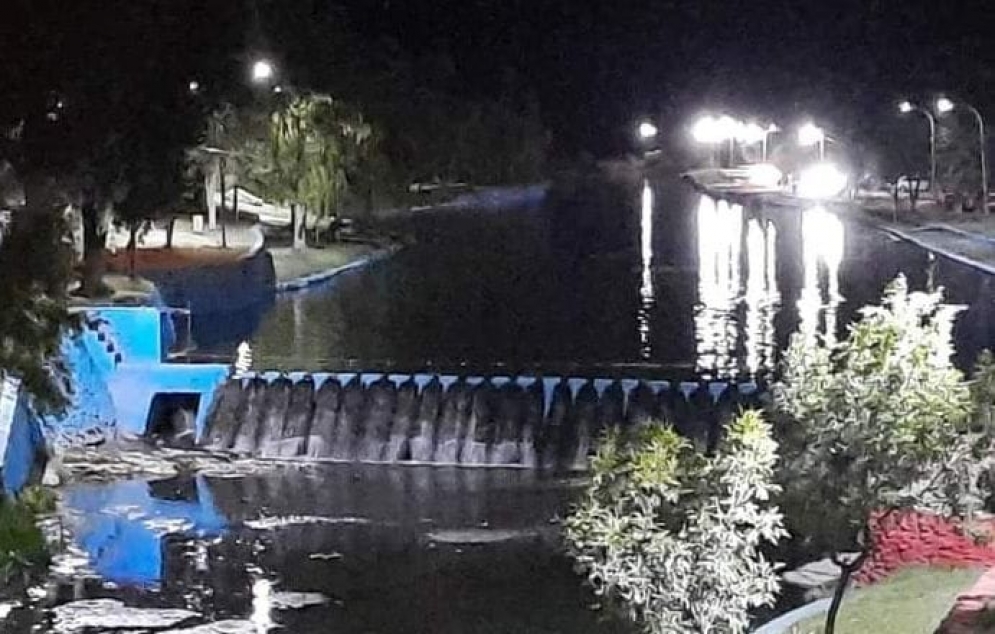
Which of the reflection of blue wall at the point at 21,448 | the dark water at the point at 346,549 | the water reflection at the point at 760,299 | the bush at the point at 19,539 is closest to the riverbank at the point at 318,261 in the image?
the water reflection at the point at 760,299

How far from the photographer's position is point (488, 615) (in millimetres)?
20469

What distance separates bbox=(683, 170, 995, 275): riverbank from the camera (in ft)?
188

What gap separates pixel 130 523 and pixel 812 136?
87028 millimetres

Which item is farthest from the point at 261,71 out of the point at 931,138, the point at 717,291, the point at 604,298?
the point at 931,138

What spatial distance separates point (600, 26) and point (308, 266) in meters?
94.7

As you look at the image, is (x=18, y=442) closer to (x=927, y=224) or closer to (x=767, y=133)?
(x=927, y=224)

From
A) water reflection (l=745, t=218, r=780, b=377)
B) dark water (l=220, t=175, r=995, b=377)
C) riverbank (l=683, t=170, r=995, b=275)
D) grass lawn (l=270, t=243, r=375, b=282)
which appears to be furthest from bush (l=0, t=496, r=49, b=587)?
riverbank (l=683, t=170, r=995, b=275)

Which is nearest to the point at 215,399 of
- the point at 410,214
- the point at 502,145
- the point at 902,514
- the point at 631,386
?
the point at 631,386

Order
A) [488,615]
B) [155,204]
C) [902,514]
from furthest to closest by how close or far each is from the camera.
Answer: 1. [155,204]
2. [488,615]
3. [902,514]

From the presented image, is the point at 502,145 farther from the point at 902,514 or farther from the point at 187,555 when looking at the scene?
the point at 902,514

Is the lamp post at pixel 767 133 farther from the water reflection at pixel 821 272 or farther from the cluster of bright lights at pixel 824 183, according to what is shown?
the water reflection at pixel 821 272

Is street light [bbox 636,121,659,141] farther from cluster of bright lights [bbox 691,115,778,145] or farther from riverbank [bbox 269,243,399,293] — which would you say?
riverbank [bbox 269,243,399,293]

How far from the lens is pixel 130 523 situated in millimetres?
24562

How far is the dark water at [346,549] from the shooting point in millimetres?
20547
